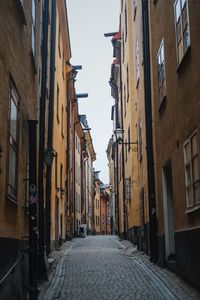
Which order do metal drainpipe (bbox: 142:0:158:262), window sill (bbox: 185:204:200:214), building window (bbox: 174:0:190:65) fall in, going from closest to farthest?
window sill (bbox: 185:204:200:214) → building window (bbox: 174:0:190:65) → metal drainpipe (bbox: 142:0:158:262)

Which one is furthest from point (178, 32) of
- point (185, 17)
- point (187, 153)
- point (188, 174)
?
point (188, 174)

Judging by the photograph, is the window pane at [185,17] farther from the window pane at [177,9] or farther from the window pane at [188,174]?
the window pane at [188,174]

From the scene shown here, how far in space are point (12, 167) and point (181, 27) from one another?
13.5ft

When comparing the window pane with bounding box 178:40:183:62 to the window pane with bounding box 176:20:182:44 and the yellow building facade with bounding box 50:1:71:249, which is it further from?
the yellow building facade with bounding box 50:1:71:249

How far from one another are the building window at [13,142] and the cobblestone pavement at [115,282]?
206cm

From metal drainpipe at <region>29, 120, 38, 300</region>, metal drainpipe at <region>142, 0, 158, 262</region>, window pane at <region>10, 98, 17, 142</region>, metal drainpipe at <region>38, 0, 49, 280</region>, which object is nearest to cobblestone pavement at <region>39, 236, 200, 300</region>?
metal drainpipe at <region>38, 0, 49, 280</region>

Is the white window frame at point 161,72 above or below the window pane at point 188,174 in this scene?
above

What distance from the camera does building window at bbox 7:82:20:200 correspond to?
7930 mm

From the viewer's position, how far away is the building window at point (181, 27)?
939 cm

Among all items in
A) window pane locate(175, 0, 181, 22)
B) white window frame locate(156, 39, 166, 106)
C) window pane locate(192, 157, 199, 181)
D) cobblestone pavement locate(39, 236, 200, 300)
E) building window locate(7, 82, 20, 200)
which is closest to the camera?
building window locate(7, 82, 20, 200)

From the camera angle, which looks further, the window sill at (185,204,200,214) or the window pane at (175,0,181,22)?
the window pane at (175,0,181,22)

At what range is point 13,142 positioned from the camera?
845cm

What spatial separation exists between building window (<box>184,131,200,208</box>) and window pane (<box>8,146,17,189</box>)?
2970mm

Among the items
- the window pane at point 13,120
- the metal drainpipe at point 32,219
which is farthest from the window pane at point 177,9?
the metal drainpipe at point 32,219
